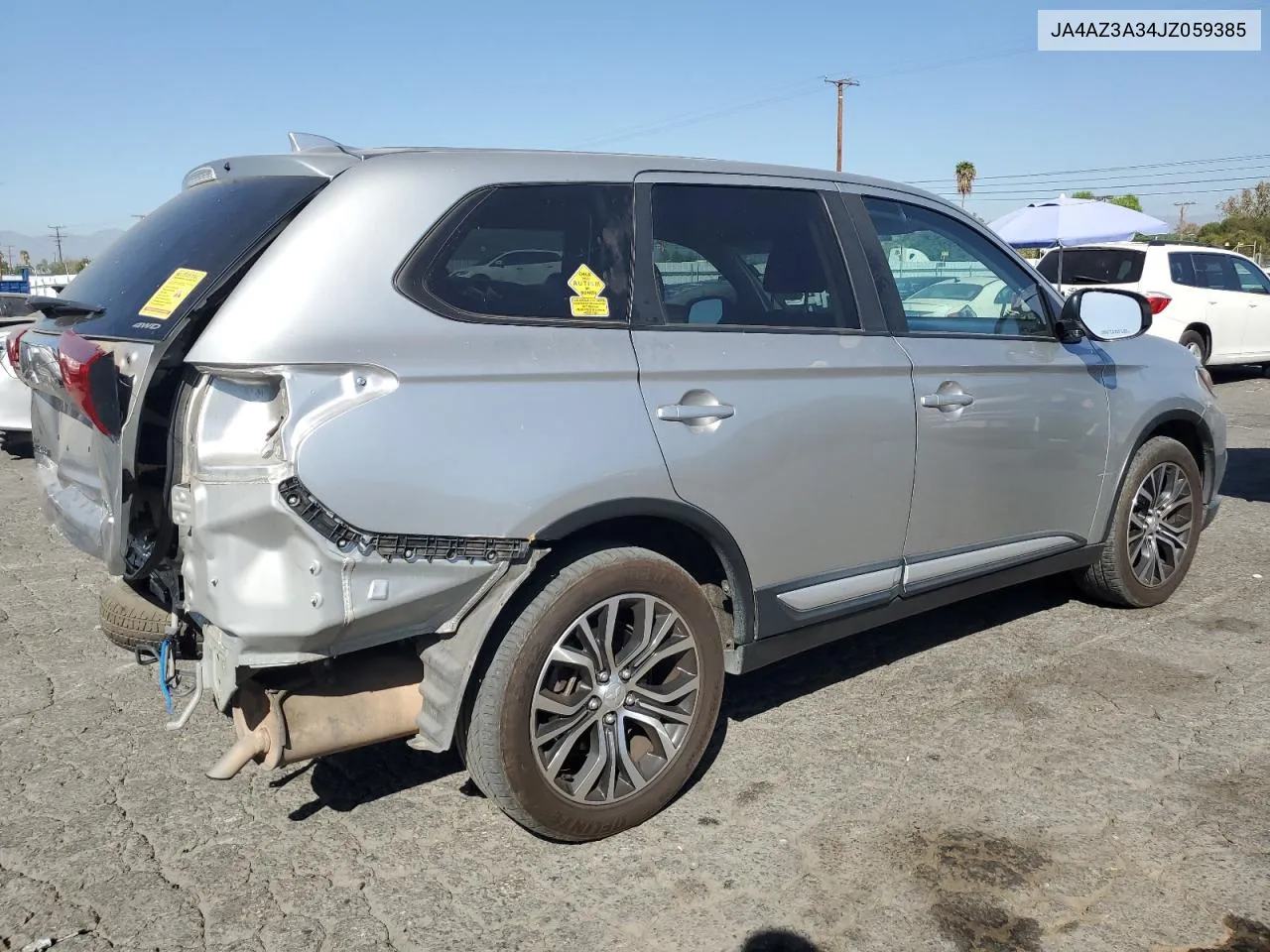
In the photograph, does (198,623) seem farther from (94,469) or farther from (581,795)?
(581,795)

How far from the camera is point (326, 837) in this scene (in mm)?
3176

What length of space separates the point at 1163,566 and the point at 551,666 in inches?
137

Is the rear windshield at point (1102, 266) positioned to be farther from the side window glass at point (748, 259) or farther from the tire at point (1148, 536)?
the side window glass at point (748, 259)

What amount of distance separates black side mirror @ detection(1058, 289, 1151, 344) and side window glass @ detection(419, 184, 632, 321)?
2.15 metres

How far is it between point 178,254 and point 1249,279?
14.9m

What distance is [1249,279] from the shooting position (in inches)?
568

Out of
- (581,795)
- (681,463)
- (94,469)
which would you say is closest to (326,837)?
(581,795)

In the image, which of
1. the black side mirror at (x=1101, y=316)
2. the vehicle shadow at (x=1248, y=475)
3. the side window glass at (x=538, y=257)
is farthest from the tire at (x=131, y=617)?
the vehicle shadow at (x=1248, y=475)

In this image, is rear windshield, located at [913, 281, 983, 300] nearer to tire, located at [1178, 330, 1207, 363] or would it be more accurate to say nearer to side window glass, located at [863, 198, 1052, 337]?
side window glass, located at [863, 198, 1052, 337]

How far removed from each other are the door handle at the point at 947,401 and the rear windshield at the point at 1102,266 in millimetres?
10560

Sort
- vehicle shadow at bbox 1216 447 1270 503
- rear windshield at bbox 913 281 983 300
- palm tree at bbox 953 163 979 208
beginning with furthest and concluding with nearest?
palm tree at bbox 953 163 979 208, vehicle shadow at bbox 1216 447 1270 503, rear windshield at bbox 913 281 983 300

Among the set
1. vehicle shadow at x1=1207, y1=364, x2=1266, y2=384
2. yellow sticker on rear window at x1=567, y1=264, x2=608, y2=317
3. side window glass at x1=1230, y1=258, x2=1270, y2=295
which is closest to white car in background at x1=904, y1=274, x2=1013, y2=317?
yellow sticker on rear window at x1=567, y1=264, x2=608, y2=317

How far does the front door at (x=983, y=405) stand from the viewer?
3.89 metres

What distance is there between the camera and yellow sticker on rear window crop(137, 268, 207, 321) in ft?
9.32
